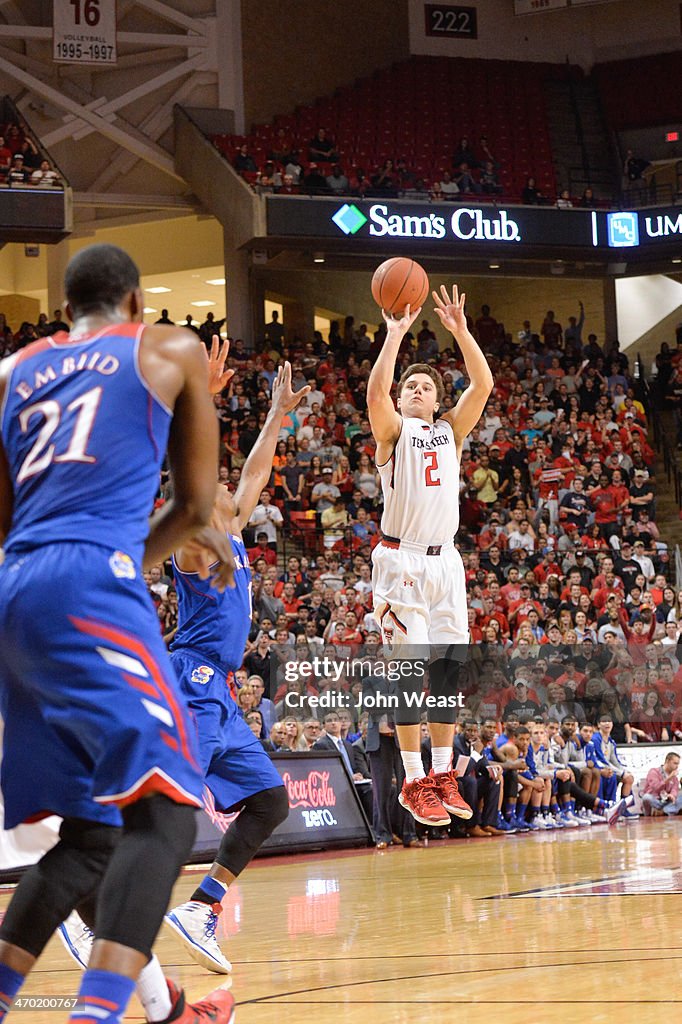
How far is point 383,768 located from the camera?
13664mm

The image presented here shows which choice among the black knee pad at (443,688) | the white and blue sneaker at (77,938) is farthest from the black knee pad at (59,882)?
the black knee pad at (443,688)

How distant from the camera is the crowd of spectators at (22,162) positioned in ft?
71.6

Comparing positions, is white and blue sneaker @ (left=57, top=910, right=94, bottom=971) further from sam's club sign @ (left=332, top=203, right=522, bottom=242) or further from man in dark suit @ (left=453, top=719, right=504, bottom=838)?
sam's club sign @ (left=332, top=203, right=522, bottom=242)

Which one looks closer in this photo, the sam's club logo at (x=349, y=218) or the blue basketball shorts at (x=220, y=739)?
the blue basketball shorts at (x=220, y=739)

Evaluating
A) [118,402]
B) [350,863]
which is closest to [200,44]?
[350,863]

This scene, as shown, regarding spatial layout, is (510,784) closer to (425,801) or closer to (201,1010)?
(425,801)

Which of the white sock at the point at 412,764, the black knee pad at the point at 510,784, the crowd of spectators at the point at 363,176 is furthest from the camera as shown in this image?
the crowd of spectators at the point at 363,176

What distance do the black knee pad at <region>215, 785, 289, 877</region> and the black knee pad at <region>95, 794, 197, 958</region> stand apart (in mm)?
3265

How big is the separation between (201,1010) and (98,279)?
8.87 feet

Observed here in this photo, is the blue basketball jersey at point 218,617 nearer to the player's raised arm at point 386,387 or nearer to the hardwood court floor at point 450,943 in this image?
the player's raised arm at point 386,387

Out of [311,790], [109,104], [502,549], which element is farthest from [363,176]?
[311,790]

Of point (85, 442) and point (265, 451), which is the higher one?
point (265, 451)

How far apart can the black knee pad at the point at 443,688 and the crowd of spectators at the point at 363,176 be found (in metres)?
17.8

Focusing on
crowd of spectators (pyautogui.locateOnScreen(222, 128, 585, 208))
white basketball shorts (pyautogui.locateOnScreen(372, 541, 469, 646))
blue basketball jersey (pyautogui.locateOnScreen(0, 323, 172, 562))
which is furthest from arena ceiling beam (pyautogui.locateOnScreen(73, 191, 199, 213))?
blue basketball jersey (pyautogui.locateOnScreen(0, 323, 172, 562))
